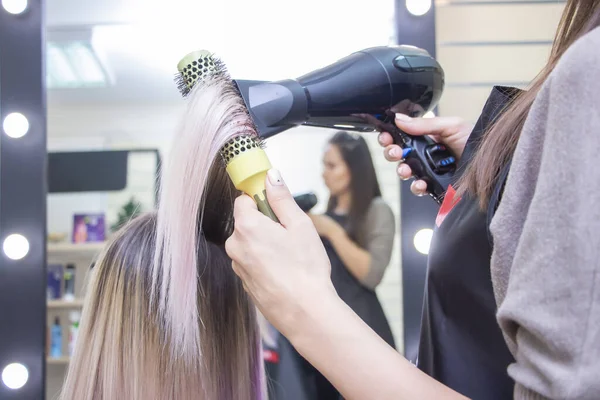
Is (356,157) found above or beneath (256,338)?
above

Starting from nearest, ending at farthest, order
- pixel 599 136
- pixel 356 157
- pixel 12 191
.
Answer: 1. pixel 599 136
2. pixel 12 191
3. pixel 356 157

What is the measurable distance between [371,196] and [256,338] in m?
0.45

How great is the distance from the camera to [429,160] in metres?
0.62

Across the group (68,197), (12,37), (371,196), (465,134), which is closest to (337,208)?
(371,196)

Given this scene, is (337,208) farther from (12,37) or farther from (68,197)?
(12,37)

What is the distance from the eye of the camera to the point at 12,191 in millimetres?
939

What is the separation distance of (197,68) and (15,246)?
66cm

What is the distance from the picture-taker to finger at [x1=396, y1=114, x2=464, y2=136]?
0.60m

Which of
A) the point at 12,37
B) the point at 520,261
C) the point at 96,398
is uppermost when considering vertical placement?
the point at 12,37

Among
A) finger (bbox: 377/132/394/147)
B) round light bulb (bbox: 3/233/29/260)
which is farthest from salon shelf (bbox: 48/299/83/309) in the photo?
finger (bbox: 377/132/394/147)

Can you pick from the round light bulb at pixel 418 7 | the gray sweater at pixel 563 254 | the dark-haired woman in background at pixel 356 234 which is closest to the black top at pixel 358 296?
the dark-haired woman in background at pixel 356 234

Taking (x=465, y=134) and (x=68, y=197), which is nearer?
(x=465, y=134)

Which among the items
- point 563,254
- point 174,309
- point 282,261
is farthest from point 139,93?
point 563,254

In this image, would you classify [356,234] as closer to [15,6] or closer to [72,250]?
[72,250]
